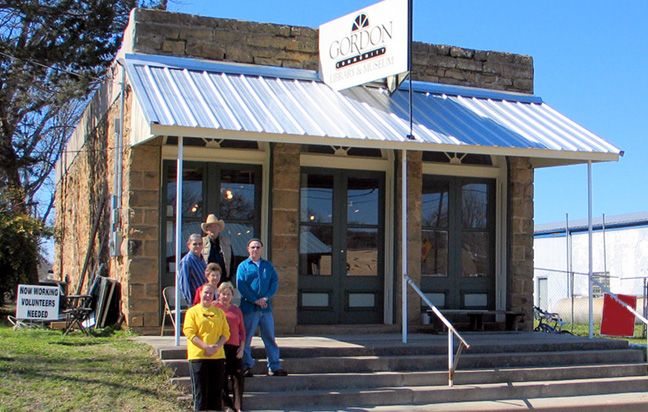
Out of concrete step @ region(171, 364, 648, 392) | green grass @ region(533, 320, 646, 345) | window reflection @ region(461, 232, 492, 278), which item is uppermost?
window reflection @ region(461, 232, 492, 278)

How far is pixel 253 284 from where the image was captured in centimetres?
1002

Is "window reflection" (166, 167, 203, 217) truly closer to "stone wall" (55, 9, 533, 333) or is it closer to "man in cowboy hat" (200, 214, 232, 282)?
"stone wall" (55, 9, 533, 333)

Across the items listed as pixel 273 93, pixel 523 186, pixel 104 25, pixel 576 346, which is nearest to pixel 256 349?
pixel 273 93

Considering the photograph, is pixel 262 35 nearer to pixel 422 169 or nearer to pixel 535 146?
pixel 422 169

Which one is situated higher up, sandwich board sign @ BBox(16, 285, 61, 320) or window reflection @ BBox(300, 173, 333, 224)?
window reflection @ BBox(300, 173, 333, 224)

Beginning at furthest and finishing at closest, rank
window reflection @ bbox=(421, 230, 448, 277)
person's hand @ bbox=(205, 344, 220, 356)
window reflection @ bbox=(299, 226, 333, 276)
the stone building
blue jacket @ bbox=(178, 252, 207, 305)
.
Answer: window reflection @ bbox=(421, 230, 448, 277) → window reflection @ bbox=(299, 226, 333, 276) → the stone building → blue jacket @ bbox=(178, 252, 207, 305) → person's hand @ bbox=(205, 344, 220, 356)

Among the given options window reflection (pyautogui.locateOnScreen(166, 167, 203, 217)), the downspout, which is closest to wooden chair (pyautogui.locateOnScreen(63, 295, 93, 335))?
the downspout

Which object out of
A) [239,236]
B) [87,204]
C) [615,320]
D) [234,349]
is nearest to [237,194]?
[239,236]

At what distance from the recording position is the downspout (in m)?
12.9

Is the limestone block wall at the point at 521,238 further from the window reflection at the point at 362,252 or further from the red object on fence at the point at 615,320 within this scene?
the window reflection at the point at 362,252

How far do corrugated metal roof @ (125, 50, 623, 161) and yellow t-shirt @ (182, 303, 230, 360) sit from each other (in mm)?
2640

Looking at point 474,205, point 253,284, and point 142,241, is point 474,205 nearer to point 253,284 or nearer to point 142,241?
point 142,241

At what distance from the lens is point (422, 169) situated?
46.2 ft

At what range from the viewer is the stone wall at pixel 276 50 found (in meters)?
12.9
